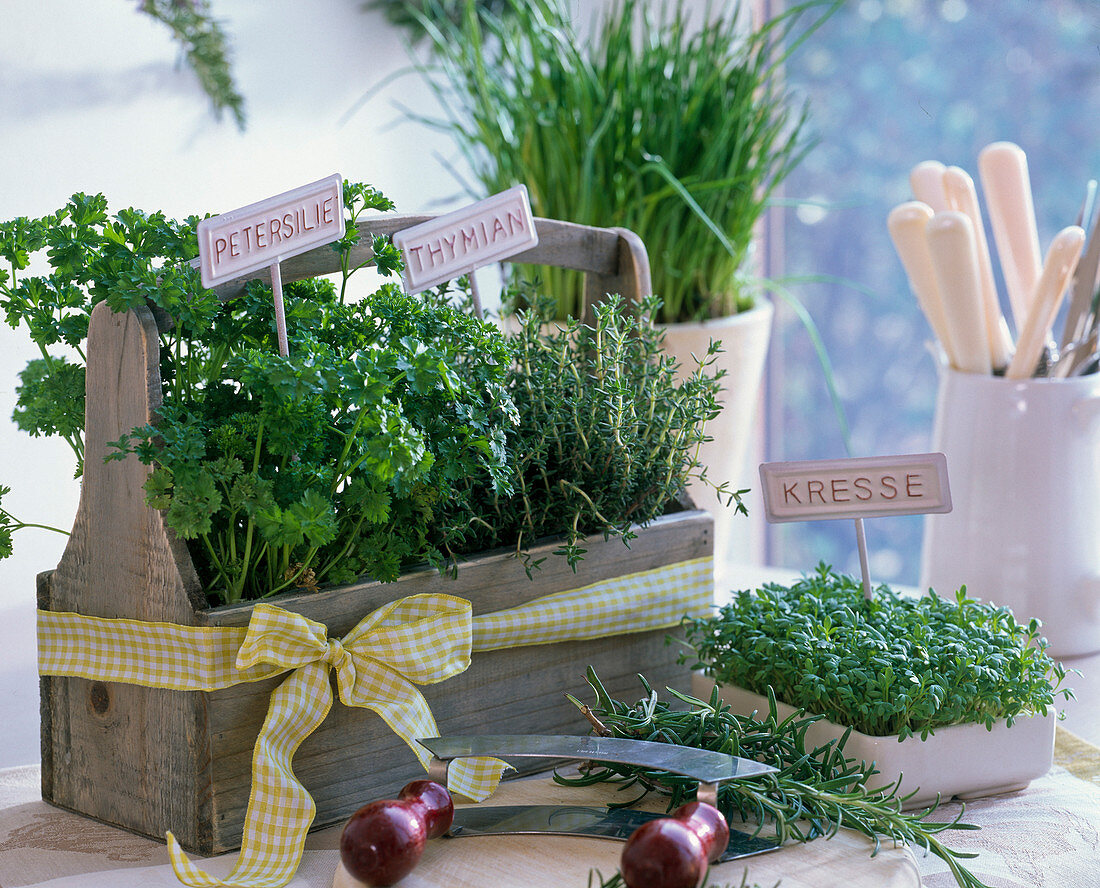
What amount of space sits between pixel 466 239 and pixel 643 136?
471 millimetres

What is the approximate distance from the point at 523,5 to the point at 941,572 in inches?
27.8

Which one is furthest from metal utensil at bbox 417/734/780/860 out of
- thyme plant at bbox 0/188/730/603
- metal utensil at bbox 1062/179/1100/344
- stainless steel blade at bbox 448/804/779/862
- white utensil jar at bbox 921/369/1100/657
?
metal utensil at bbox 1062/179/1100/344

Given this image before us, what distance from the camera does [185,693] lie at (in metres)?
0.54

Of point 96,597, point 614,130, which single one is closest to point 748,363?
point 614,130

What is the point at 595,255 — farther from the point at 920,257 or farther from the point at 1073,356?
the point at 1073,356

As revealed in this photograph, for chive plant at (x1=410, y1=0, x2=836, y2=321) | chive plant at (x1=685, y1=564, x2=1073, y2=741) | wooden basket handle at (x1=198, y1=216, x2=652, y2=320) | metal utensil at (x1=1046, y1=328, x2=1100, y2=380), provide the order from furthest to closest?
1. chive plant at (x1=410, y1=0, x2=836, y2=321)
2. metal utensil at (x1=1046, y1=328, x2=1100, y2=380)
3. wooden basket handle at (x1=198, y1=216, x2=652, y2=320)
4. chive plant at (x1=685, y1=564, x2=1073, y2=741)

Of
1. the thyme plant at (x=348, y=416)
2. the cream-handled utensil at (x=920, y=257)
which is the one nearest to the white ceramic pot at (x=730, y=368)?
the cream-handled utensil at (x=920, y=257)

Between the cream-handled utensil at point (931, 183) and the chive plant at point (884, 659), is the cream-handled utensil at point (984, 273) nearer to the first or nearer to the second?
the cream-handled utensil at point (931, 183)

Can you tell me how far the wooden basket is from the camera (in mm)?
544

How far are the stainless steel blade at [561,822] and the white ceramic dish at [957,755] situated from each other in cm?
9

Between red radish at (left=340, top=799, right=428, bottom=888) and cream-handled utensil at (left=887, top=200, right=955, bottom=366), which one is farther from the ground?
cream-handled utensil at (left=887, top=200, right=955, bottom=366)

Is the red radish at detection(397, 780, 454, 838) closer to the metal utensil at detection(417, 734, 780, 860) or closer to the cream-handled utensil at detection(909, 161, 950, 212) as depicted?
the metal utensil at detection(417, 734, 780, 860)

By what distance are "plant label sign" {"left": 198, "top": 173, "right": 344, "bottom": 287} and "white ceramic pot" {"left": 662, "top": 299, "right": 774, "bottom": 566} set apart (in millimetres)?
525

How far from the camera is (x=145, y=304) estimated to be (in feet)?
1.83
